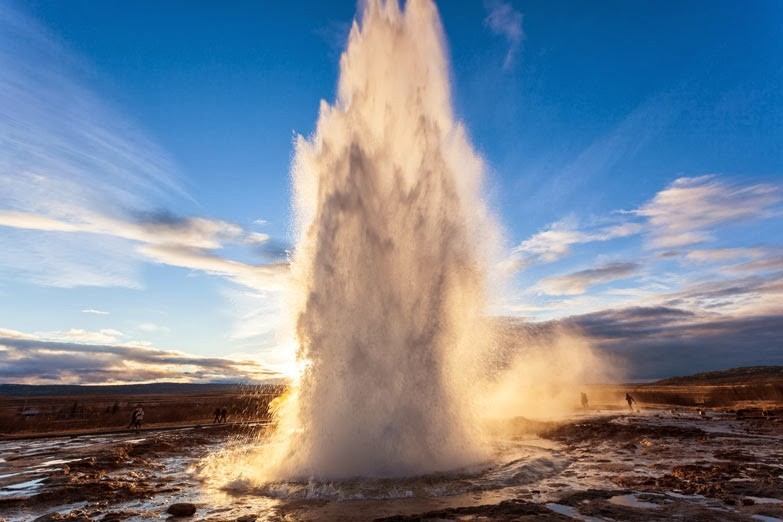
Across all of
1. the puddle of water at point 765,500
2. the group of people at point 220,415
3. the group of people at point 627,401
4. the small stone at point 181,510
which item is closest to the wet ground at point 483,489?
the puddle of water at point 765,500

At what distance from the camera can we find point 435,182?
693 inches

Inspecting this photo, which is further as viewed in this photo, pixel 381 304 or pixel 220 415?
pixel 220 415

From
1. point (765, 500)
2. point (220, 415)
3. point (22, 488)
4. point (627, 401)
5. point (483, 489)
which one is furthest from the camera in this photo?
point (627, 401)

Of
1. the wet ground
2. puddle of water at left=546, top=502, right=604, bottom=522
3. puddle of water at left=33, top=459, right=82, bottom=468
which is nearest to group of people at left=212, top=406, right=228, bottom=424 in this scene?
the wet ground

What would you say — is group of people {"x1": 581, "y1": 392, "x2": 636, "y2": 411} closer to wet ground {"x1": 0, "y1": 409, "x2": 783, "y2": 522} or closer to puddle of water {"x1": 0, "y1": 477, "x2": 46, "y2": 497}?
wet ground {"x1": 0, "y1": 409, "x2": 783, "y2": 522}

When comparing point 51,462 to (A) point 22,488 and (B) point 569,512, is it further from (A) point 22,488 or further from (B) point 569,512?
(B) point 569,512

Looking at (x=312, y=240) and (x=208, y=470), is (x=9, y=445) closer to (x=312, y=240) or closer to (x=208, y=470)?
(x=208, y=470)

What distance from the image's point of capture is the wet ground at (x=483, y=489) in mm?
8648

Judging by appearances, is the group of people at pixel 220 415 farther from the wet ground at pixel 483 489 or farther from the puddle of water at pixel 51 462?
the puddle of water at pixel 51 462

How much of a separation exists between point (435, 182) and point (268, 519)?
1326 cm

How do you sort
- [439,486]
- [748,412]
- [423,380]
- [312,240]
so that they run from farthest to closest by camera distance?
[748,412] → [312,240] → [423,380] → [439,486]

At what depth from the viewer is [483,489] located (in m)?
10.7

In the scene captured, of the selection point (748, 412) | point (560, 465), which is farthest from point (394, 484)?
point (748, 412)

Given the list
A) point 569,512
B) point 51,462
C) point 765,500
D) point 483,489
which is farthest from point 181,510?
point 51,462
